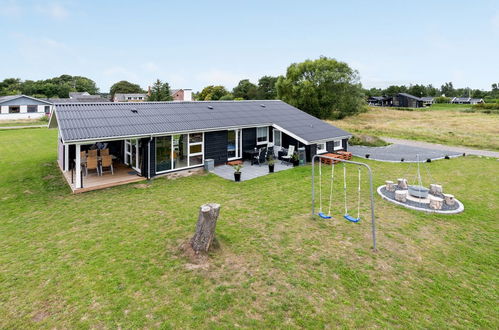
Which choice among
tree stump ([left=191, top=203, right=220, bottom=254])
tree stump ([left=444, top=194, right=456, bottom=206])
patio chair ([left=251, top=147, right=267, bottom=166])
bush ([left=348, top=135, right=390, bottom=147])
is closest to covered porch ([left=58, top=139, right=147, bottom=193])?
patio chair ([left=251, top=147, right=267, bottom=166])

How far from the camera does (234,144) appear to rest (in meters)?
16.9

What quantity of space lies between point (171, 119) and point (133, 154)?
2.80 meters

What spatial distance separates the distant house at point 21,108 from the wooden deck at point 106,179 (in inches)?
1814

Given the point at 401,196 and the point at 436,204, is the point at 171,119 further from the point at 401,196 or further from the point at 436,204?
the point at 436,204

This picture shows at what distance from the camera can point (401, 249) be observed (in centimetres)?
715

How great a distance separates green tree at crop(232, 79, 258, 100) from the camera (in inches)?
2915

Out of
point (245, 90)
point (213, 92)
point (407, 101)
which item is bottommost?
point (407, 101)

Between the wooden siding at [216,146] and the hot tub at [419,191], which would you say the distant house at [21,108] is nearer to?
the wooden siding at [216,146]

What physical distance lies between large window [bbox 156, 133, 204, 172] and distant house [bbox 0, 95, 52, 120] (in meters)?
48.7

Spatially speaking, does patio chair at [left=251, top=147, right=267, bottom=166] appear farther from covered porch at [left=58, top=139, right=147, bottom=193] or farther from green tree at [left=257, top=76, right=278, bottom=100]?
green tree at [left=257, top=76, right=278, bottom=100]

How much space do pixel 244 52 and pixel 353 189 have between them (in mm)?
43127

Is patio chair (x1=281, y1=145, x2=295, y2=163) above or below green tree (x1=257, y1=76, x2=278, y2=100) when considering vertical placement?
below

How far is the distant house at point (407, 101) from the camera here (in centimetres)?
8812

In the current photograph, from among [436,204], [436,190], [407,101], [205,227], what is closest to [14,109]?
[205,227]
